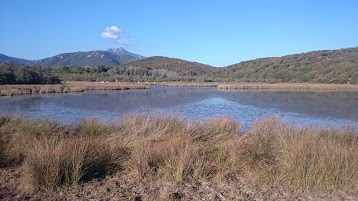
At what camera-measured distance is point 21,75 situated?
56.0m

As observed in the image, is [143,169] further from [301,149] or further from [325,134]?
[325,134]

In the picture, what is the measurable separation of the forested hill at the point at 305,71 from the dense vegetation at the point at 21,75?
176 ft

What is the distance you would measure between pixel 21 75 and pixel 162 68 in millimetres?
94467

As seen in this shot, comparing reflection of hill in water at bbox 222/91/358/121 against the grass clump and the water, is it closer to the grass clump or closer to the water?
the water

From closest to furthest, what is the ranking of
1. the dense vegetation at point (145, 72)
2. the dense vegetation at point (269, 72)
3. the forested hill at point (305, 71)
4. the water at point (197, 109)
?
the water at point (197, 109) < the forested hill at point (305, 71) < the dense vegetation at point (269, 72) < the dense vegetation at point (145, 72)

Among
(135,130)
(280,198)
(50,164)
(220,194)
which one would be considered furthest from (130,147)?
(280,198)

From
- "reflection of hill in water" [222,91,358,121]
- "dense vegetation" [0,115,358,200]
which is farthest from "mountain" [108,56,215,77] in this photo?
"dense vegetation" [0,115,358,200]

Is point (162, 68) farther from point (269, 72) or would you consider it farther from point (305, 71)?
point (305, 71)

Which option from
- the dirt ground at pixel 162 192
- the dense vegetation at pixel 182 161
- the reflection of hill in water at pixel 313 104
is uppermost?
the dense vegetation at pixel 182 161

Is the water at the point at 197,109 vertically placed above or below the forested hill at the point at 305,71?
below

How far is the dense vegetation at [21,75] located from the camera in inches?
2107

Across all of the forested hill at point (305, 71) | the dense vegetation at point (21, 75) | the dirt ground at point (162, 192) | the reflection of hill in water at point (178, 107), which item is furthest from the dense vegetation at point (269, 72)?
the dirt ground at point (162, 192)

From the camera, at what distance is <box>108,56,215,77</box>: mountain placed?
128 m

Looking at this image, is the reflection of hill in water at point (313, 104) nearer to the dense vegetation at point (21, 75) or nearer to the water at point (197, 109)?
the water at point (197, 109)
